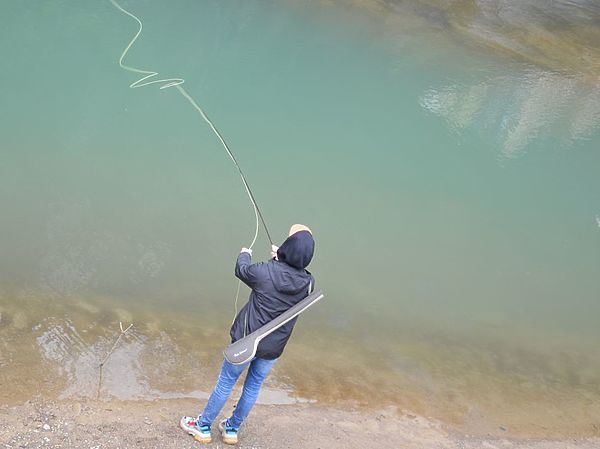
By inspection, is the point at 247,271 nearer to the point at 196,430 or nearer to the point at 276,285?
the point at 276,285

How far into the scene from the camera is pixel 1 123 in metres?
7.58

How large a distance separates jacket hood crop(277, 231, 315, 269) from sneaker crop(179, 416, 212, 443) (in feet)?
3.98

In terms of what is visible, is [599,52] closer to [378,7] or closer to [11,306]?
[378,7]

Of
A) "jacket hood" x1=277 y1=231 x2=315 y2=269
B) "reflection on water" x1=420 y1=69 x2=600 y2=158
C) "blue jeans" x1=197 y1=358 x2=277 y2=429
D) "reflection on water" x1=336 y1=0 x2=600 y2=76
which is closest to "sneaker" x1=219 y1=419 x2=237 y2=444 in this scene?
"blue jeans" x1=197 y1=358 x2=277 y2=429

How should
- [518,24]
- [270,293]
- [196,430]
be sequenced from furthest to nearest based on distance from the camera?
[518,24] < [196,430] < [270,293]

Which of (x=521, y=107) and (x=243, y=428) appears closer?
(x=243, y=428)

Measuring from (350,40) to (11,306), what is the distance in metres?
12.3

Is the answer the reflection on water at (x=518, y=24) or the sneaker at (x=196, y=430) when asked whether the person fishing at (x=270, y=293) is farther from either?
the reflection on water at (x=518, y=24)

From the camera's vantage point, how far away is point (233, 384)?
3553 millimetres

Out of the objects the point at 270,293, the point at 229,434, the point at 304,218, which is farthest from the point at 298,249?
the point at 304,218

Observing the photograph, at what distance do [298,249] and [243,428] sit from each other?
1.44 m

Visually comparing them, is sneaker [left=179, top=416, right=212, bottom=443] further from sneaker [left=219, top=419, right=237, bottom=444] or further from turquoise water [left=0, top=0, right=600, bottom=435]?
turquoise water [left=0, top=0, right=600, bottom=435]

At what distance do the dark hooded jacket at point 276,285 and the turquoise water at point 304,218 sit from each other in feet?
4.27

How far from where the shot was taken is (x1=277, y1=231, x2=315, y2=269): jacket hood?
10.4 feet
